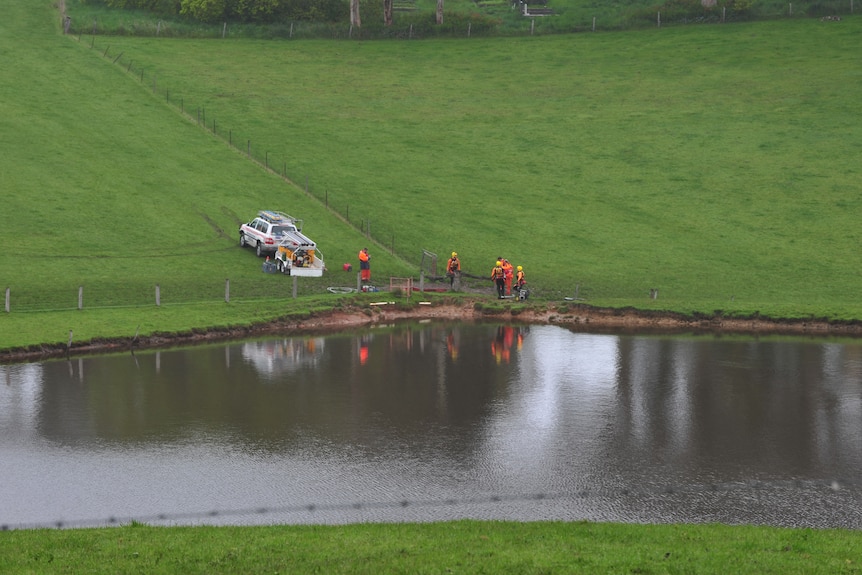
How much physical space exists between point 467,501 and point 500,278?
103 ft

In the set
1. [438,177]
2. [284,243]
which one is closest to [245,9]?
[438,177]

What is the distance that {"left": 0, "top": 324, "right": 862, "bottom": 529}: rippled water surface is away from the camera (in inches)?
1032

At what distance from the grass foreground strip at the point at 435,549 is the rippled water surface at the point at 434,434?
2557 mm

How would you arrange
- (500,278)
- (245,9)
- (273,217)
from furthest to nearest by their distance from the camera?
(245,9) → (273,217) → (500,278)

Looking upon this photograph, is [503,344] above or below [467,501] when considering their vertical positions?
above

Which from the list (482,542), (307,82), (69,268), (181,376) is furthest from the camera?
(307,82)

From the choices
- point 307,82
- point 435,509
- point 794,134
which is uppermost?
point 307,82

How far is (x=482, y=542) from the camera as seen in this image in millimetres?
21453

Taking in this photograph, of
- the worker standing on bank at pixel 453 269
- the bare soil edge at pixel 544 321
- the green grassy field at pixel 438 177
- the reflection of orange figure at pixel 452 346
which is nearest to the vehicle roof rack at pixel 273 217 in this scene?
the green grassy field at pixel 438 177

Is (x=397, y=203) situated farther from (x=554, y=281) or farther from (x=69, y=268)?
(x=69, y=268)

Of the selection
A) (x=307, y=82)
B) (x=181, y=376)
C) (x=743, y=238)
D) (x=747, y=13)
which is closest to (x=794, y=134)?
(x=743, y=238)

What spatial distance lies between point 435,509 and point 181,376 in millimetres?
17882

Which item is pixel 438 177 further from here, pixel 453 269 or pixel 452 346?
pixel 452 346

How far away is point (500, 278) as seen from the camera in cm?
5728
